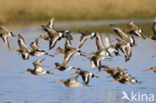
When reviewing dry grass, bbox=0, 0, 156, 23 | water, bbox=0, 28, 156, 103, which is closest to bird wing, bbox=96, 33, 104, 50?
water, bbox=0, 28, 156, 103

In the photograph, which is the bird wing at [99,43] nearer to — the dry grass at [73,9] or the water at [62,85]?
the water at [62,85]

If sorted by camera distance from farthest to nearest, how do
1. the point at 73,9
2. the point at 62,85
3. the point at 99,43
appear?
the point at 73,9 → the point at 99,43 → the point at 62,85

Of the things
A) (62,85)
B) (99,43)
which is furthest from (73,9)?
(62,85)

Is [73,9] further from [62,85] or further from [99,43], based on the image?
[62,85]

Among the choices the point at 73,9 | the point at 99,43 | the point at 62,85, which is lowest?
the point at 62,85

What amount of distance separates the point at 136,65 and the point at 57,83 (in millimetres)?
3687

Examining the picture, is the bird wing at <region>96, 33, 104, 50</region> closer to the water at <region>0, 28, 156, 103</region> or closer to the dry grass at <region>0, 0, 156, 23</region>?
the water at <region>0, 28, 156, 103</region>

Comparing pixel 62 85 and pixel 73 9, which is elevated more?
pixel 73 9

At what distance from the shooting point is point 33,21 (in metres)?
31.7

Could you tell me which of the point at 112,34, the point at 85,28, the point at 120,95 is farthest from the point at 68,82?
the point at 85,28

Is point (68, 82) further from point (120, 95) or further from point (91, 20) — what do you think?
point (91, 20)

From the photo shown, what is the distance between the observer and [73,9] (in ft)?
106

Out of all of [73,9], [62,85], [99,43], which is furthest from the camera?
[73,9]

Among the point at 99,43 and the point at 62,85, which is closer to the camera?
the point at 62,85
